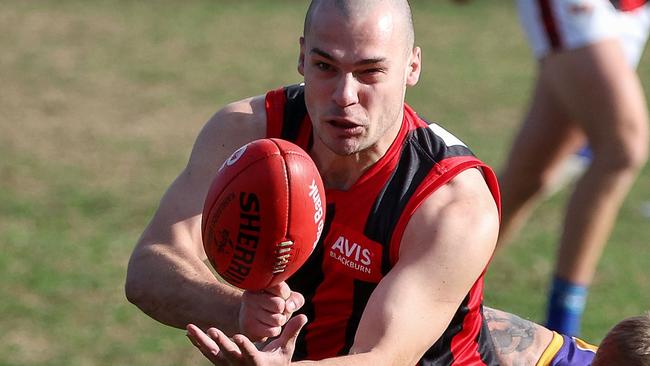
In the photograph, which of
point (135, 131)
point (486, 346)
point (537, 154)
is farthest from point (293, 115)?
point (135, 131)

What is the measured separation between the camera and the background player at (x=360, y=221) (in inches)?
152

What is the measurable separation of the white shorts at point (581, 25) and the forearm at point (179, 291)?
2819 mm

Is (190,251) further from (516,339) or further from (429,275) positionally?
(516,339)

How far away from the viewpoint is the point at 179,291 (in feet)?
13.6

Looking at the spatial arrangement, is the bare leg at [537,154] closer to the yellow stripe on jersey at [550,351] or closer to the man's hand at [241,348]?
the yellow stripe on jersey at [550,351]

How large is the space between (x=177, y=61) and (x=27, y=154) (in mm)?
4027

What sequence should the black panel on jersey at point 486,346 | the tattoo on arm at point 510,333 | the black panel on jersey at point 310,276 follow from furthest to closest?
the tattoo on arm at point 510,333
the black panel on jersey at point 486,346
the black panel on jersey at point 310,276

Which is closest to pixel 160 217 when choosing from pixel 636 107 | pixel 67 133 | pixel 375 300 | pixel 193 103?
pixel 375 300

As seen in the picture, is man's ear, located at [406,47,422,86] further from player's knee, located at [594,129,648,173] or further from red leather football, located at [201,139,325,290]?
player's knee, located at [594,129,648,173]

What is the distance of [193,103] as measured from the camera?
12086 mm

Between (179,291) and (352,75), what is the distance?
34.6 inches

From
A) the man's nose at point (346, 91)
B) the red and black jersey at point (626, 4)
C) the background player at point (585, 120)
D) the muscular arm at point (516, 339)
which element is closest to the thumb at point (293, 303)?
the man's nose at point (346, 91)

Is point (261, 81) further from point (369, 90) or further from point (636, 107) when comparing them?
point (369, 90)

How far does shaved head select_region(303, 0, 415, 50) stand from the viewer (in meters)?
3.93
